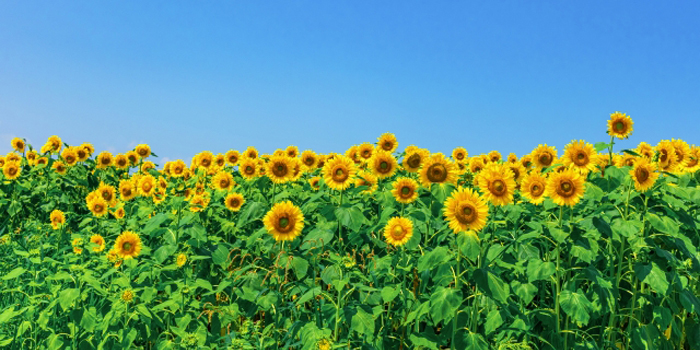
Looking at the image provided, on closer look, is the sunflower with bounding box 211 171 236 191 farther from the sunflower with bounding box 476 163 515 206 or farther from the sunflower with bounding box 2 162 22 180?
Answer: the sunflower with bounding box 2 162 22 180

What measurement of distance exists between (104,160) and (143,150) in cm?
71

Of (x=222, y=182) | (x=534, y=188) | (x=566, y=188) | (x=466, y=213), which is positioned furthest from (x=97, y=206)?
(x=566, y=188)

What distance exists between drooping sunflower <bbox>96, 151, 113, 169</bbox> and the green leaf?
8.23 metres

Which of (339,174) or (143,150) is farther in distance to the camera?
(143,150)

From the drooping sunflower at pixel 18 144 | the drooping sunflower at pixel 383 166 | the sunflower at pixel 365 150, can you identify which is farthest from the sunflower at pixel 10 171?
the drooping sunflower at pixel 383 166

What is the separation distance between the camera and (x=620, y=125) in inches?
224

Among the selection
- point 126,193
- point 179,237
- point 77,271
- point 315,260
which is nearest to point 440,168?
point 315,260

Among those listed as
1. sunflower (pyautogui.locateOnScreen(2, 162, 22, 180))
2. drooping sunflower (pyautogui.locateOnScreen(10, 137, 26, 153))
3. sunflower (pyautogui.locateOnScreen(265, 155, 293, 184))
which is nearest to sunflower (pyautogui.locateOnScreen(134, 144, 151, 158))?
sunflower (pyautogui.locateOnScreen(2, 162, 22, 180))

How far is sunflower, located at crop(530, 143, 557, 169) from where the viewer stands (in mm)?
5805

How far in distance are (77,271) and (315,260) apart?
182 cm

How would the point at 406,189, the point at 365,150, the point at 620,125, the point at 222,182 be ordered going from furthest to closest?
the point at 365,150 < the point at 222,182 < the point at 620,125 < the point at 406,189

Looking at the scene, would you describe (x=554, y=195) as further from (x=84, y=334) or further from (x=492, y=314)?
(x=84, y=334)

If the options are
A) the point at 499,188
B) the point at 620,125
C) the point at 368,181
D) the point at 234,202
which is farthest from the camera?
the point at 234,202

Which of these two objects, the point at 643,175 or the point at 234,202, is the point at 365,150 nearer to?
the point at 234,202
